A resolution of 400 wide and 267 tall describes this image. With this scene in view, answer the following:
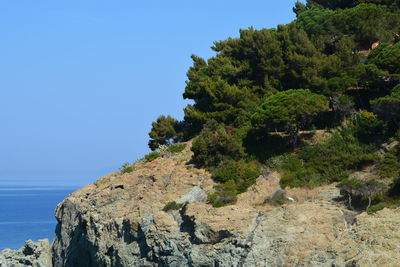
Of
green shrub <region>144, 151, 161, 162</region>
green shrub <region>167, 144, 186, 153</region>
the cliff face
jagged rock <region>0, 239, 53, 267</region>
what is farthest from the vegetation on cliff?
jagged rock <region>0, 239, 53, 267</region>

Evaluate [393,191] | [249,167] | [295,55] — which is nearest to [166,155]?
[249,167]

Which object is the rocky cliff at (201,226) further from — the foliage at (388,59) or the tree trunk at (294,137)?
the foliage at (388,59)

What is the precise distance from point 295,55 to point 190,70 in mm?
12670

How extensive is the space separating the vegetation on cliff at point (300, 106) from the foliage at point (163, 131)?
0.27ft

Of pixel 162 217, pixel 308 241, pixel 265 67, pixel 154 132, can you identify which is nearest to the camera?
pixel 308 241

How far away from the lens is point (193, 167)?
39.0 metres

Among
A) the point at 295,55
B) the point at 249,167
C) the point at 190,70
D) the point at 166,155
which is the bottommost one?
the point at 249,167

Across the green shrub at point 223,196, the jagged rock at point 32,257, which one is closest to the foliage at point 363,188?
the green shrub at point 223,196

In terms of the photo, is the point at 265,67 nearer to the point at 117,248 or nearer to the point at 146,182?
the point at 146,182

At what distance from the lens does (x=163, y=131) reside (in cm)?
4975

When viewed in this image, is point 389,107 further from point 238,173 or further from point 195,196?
point 195,196

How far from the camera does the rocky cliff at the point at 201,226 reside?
2667 centimetres

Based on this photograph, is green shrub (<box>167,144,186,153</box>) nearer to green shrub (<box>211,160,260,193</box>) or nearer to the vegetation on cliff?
the vegetation on cliff

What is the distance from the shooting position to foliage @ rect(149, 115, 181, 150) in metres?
49.3
